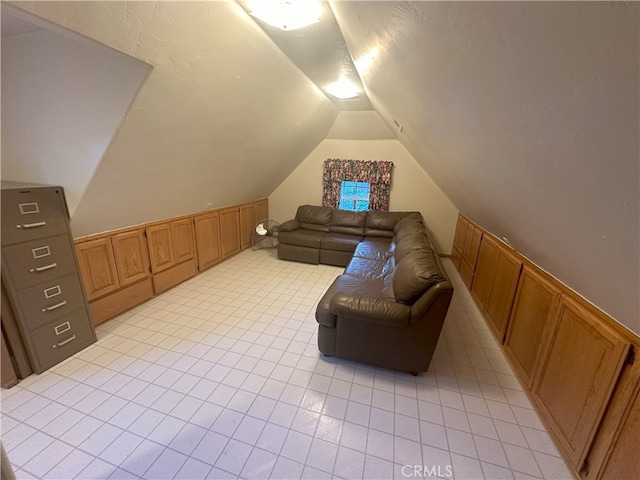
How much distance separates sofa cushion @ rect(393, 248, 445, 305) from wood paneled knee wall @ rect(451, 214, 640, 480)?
0.66 m

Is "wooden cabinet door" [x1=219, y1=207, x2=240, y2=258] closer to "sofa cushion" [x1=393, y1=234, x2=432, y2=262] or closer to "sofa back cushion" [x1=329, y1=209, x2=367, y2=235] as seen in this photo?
"sofa back cushion" [x1=329, y1=209, x2=367, y2=235]

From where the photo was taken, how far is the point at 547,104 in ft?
2.37

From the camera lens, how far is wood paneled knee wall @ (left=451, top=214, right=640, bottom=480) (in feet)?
3.74

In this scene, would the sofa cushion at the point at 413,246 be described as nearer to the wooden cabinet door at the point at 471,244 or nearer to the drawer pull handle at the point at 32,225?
the wooden cabinet door at the point at 471,244

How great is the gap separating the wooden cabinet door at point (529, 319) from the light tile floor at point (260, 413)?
171 millimetres

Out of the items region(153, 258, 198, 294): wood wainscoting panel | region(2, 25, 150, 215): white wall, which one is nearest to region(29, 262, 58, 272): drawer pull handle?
region(2, 25, 150, 215): white wall

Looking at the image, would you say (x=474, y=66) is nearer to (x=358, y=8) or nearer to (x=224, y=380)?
(x=358, y=8)

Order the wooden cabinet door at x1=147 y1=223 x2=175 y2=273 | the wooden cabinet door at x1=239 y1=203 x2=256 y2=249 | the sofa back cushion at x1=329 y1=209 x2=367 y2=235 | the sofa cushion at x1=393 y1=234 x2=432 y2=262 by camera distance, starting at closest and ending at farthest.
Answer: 1. the sofa cushion at x1=393 y1=234 x2=432 y2=262
2. the wooden cabinet door at x1=147 y1=223 x2=175 y2=273
3. the sofa back cushion at x1=329 y1=209 x2=367 y2=235
4. the wooden cabinet door at x1=239 y1=203 x2=256 y2=249

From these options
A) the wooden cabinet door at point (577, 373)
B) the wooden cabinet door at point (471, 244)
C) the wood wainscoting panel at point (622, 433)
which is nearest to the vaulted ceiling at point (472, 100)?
the wooden cabinet door at point (577, 373)

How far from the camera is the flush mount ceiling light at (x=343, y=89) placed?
2816 millimetres

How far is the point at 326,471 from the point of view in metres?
1.38

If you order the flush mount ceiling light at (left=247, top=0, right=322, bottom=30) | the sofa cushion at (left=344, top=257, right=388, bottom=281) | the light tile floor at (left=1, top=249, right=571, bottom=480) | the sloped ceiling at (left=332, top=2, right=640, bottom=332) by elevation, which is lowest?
the light tile floor at (left=1, top=249, right=571, bottom=480)

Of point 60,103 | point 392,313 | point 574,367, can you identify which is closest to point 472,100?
point 392,313

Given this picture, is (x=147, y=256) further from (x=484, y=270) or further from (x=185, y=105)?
(x=484, y=270)
